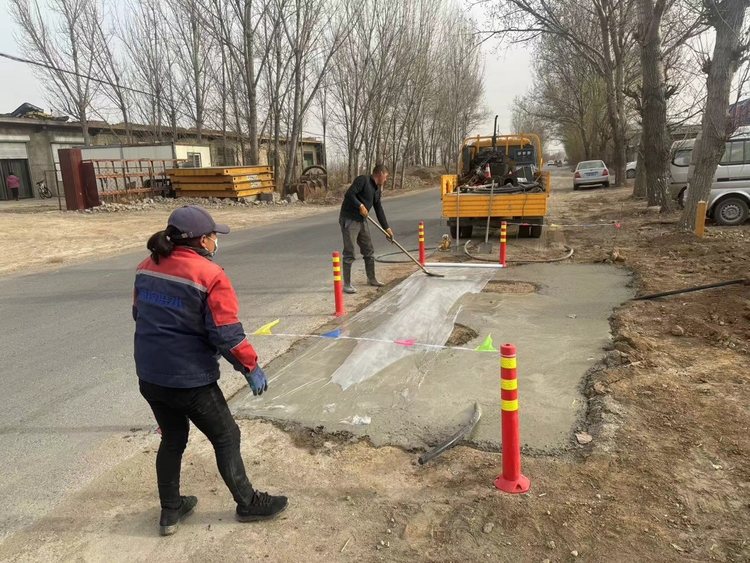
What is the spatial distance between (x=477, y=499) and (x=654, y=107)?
49.3 ft

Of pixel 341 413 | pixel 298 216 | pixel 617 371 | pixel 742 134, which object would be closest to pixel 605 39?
pixel 742 134

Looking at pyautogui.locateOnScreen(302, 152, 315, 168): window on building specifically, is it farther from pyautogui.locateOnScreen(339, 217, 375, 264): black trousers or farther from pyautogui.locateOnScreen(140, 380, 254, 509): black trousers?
pyautogui.locateOnScreen(140, 380, 254, 509): black trousers

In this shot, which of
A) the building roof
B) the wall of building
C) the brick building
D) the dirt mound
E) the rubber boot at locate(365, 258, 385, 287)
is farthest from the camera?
the building roof

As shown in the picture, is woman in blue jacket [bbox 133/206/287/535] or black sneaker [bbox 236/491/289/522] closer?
woman in blue jacket [bbox 133/206/287/535]

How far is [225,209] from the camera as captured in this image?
74.6ft

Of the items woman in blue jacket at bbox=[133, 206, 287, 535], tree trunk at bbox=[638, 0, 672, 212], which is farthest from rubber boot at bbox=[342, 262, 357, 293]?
tree trunk at bbox=[638, 0, 672, 212]

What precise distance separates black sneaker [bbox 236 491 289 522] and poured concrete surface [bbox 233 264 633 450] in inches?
35.5

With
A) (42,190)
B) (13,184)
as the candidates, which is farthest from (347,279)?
(42,190)

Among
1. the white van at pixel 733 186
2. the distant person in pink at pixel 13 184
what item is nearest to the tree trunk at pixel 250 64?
the distant person in pink at pixel 13 184

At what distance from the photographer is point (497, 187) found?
478 inches

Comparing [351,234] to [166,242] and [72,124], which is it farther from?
[72,124]

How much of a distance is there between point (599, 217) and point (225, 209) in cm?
1487

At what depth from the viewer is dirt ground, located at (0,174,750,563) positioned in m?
2.53

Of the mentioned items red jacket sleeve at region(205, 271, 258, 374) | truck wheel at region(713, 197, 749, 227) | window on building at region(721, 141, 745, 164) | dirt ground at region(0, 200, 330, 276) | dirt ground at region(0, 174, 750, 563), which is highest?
window on building at region(721, 141, 745, 164)
